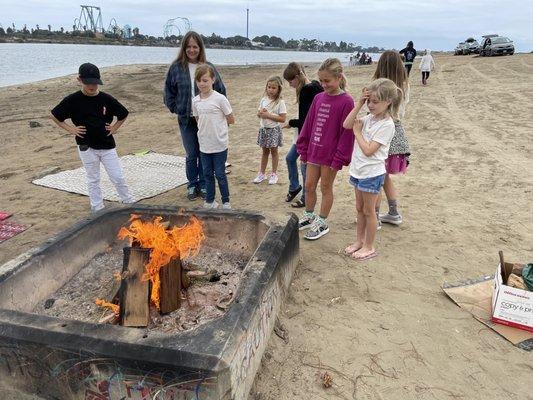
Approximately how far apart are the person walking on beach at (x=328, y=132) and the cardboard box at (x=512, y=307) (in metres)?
1.61

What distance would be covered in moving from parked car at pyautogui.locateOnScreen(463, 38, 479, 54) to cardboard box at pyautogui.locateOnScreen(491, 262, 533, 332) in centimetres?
3540

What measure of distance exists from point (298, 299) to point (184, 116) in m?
2.83

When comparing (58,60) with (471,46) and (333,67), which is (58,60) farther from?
(333,67)

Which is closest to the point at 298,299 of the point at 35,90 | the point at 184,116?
the point at 184,116

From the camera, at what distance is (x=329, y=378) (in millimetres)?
2561

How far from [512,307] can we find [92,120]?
4178 millimetres

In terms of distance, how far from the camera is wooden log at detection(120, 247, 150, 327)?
2.77 m

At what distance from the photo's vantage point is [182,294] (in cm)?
315

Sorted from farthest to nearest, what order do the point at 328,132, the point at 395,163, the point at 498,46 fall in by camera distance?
the point at 498,46 → the point at 395,163 → the point at 328,132

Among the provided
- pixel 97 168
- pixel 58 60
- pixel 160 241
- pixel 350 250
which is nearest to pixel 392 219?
pixel 350 250

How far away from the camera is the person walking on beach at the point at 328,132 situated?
373cm

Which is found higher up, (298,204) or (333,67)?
(333,67)

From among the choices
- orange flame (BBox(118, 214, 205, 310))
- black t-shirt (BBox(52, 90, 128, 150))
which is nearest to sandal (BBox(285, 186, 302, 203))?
orange flame (BBox(118, 214, 205, 310))

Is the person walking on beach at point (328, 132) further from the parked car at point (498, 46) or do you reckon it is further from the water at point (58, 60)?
the parked car at point (498, 46)
